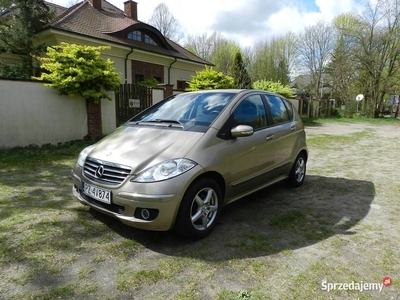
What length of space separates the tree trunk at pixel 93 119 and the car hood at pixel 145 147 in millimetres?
6213

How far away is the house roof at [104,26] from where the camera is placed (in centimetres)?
1441

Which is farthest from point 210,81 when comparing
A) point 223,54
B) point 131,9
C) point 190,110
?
point 223,54

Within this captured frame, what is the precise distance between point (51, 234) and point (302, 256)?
2.59 m

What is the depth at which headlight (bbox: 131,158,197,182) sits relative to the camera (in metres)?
2.59

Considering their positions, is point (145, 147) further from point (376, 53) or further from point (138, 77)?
point (376, 53)

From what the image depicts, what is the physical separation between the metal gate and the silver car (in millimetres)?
6588

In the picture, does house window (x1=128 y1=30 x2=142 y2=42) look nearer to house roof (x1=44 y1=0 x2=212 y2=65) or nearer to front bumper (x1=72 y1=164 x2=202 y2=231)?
house roof (x1=44 y1=0 x2=212 y2=65)

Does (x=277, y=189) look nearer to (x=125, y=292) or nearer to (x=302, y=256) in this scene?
(x=302, y=256)

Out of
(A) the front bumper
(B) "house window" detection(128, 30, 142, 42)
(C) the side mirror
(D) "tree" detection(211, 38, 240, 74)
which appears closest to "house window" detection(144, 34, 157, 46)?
(B) "house window" detection(128, 30, 142, 42)

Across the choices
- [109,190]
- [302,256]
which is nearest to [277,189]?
[302,256]

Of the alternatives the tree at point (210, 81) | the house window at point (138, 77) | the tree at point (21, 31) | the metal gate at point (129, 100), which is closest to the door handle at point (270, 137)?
the metal gate at point (129, 100)

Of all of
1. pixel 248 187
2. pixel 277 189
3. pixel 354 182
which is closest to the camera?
pixel 248 187

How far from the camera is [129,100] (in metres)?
10.4

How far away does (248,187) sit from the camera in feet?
11.5
